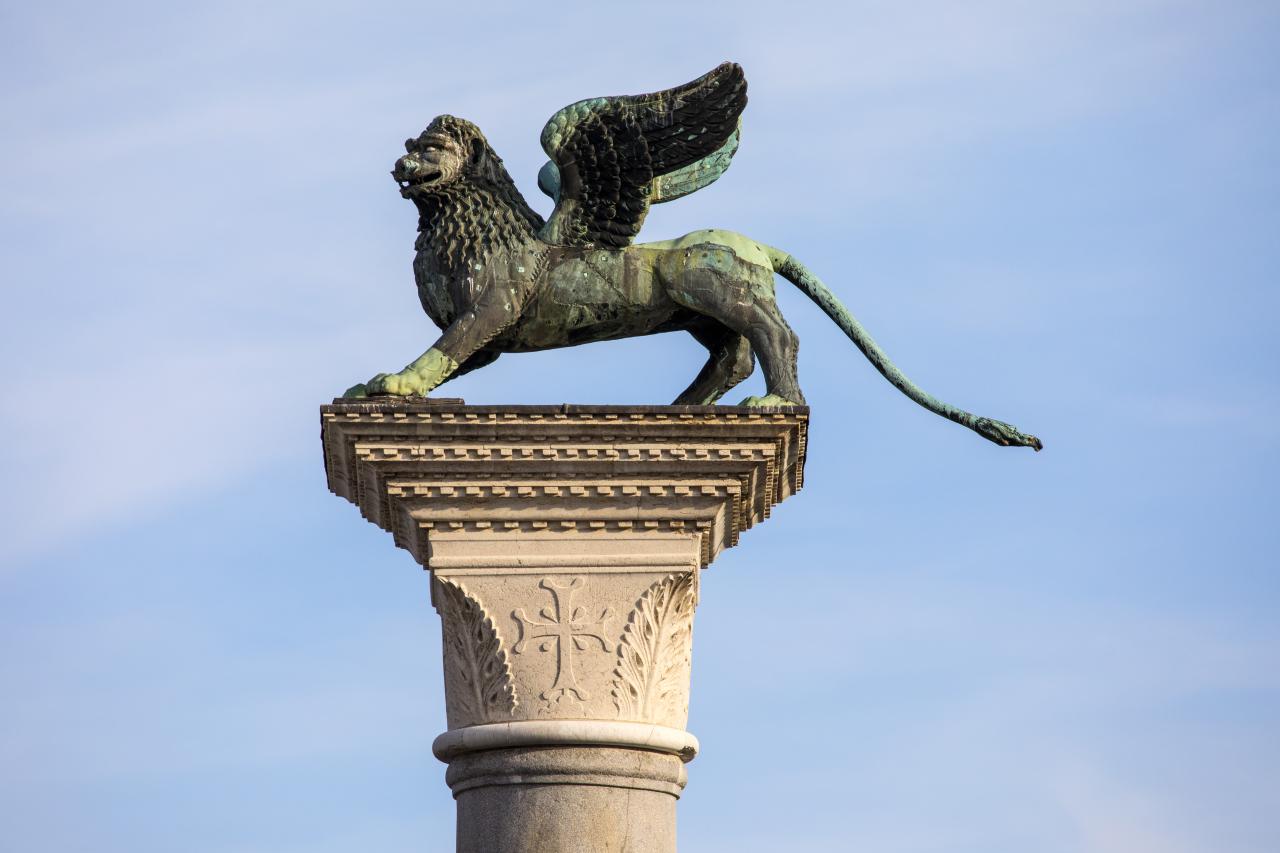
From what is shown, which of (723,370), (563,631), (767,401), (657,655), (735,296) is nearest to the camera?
(563,631)

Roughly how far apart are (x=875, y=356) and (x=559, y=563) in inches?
116

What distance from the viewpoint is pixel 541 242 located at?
15672mm

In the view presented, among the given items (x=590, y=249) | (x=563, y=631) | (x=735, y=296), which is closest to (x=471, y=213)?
(x=590, y=249)

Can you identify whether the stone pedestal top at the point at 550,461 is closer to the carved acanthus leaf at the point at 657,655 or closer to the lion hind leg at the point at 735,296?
the carved acanthus leaf at the point at 657,655

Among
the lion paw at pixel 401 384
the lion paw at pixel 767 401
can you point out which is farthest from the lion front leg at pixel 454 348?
the lion paw at pixel 767 401

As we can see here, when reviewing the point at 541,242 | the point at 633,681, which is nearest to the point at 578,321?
the point at 541,242

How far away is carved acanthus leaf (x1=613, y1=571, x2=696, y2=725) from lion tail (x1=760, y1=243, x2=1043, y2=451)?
7.55ft

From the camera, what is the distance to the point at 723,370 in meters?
16.0

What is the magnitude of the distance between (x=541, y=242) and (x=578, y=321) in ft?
1.94

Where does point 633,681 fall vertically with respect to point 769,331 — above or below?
below

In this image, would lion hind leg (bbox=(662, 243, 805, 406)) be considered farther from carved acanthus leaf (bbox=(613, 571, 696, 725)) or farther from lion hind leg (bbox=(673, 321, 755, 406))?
carved acanthus leaf (bbox=(613, 571, 696, 725))

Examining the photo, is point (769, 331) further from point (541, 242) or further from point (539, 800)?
point (539, 800)

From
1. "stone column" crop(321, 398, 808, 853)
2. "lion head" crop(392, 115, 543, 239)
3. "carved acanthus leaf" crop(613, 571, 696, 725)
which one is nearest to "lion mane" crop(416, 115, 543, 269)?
"lion head" crop(392, 115, 543, 239)

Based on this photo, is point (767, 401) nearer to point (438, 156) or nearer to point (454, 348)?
point (454, 348)
